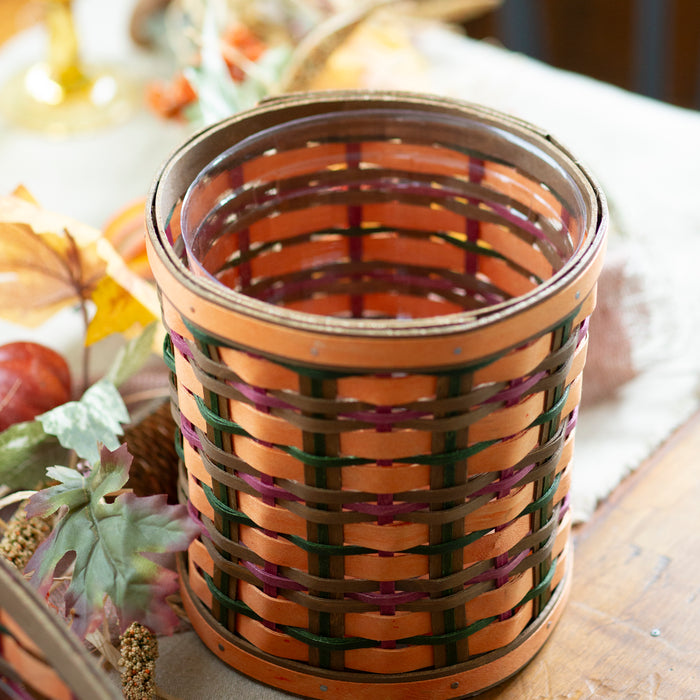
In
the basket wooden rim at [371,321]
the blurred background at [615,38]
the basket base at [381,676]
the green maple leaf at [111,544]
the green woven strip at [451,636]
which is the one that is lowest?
the blurred background at [615,38]

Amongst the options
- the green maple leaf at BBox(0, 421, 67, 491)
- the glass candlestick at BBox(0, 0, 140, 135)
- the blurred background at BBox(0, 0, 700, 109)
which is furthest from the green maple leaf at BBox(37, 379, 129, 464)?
the blurred background at BBox(0, 0, 700, 109)

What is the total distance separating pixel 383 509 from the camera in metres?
0.42

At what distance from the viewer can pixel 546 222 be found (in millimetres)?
515

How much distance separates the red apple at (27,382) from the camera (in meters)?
0.60

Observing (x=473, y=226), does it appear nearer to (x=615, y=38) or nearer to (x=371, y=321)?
(x=371, y=321)

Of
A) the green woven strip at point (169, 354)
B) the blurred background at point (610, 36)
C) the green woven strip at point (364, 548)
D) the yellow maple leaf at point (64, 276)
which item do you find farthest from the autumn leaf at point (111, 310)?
the blurred background at point (610, 36)

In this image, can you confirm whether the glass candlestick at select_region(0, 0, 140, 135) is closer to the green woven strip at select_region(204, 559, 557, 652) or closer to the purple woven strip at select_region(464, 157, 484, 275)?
the purple woven strip at select_region(464, 157, 484, 275)

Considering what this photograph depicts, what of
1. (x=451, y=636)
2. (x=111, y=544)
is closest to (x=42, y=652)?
(x=111, y=544)

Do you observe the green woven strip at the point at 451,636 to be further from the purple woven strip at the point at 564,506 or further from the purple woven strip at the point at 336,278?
the purple woven strip at the point at 336,278

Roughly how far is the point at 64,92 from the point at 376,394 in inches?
33.5

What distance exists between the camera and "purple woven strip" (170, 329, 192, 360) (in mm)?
433

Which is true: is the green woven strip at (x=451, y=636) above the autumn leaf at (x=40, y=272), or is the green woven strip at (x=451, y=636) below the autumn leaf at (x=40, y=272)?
below

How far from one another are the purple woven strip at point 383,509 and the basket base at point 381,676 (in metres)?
0.11

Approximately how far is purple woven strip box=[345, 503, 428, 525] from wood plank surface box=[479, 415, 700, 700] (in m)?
0.15
